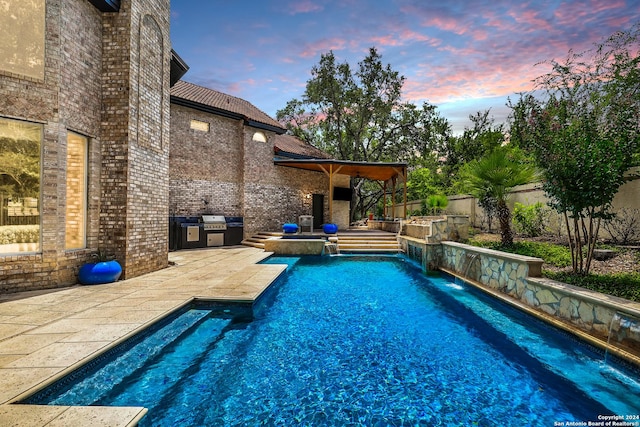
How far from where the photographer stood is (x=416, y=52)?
9273 millimetres

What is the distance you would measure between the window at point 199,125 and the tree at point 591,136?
1191cm

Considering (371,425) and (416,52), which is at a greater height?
(416,52)

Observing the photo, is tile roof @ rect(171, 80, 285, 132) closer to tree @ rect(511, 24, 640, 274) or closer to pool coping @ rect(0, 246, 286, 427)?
pool coping @ rect(0, 246, 286, 427)

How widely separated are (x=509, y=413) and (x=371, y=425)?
1257mm


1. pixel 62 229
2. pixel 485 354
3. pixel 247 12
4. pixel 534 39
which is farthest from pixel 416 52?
pixel 62 229

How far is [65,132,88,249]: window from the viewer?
5.32 metres

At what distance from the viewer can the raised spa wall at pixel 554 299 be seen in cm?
303

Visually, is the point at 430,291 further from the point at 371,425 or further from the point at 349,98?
the point at 349,98

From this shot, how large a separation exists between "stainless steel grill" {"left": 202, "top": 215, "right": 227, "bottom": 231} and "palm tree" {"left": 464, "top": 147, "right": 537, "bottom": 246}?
31.9ft

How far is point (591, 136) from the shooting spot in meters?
4.62

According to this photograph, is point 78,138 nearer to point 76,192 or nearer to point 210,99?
point 76,192

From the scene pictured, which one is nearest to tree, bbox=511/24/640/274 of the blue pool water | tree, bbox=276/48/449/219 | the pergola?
the blue pool water

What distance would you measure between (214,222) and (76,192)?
6410 millimetres

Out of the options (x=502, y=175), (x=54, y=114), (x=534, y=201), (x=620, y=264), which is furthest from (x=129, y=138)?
(x=534, y=201)
